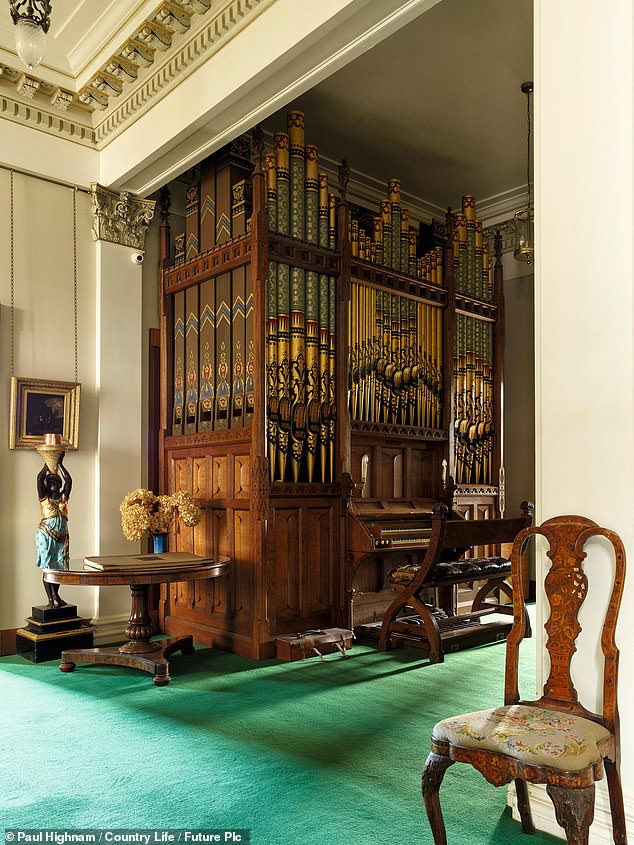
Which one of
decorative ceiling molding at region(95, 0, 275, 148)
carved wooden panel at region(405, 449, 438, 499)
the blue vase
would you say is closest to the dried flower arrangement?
the blue vase

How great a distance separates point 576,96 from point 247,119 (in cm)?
278

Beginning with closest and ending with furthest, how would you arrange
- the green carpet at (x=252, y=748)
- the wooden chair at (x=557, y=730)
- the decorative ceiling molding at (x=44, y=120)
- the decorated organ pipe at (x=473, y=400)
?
the wooden chair at (x=557, y=730) < the green carpet at (x=252, y=748) < the decorative ceiling molding at (x=44, y=120) < the decorated organ pipe at (x=473, y=400)

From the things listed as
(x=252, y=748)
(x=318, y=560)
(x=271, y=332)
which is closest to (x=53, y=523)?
(x=318, y=560)

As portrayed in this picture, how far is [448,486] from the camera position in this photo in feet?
22.0

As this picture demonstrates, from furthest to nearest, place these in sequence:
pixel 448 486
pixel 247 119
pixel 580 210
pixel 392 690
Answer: pixel 448 486, pixel 247 119, pixel 392 690, pixel 580 210

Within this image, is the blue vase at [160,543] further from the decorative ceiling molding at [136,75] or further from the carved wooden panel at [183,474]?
the decorative ceiling molding at [136,75]

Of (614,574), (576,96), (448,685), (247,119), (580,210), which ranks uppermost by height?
(247,119)

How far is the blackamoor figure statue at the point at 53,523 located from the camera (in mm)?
5191

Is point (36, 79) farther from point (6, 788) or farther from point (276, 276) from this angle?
point (6, 788)

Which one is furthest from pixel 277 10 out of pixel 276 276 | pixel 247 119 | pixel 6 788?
pixel 6 788

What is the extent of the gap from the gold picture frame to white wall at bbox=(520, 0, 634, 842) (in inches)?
151

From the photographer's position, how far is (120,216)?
6117 millimetres

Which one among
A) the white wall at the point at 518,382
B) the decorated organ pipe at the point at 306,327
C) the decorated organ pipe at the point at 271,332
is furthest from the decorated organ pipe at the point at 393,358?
the white wall at the point at 518,382

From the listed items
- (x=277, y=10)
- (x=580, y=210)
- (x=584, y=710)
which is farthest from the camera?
(x=277, y=10)
